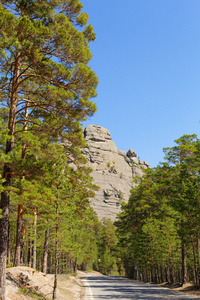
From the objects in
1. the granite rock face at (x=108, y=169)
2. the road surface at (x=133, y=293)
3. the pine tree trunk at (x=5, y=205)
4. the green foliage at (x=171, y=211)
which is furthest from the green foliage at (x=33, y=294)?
the granite rock face at (x=108, y=169)

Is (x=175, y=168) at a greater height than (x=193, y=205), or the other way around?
(x=175, y=168)

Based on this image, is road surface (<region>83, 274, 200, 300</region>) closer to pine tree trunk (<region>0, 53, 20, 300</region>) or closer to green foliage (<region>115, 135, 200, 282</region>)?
green foliage (<region>115, 135, 200, 282</region>)

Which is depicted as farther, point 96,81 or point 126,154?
point 126,154

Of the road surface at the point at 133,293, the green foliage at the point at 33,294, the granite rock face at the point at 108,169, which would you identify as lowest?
the road surface at the point at 133,293

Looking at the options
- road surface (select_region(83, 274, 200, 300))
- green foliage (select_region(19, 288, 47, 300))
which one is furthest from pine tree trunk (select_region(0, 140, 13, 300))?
road surface (select_region(83, 274, 200, 300))

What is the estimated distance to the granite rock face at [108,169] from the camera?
484 feet

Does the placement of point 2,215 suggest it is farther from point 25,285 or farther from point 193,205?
point 193,205

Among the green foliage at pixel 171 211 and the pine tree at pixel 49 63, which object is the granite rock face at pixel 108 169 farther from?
the pine tree at pixel 49 63

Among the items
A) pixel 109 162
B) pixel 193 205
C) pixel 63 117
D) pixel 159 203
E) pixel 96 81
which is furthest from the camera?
pixel 109 162

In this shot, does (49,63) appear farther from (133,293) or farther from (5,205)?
(133,293)

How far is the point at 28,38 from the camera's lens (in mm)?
10148

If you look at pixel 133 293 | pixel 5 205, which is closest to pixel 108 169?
pixel 133 293

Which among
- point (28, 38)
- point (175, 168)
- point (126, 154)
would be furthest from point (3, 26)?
point (126, 154)

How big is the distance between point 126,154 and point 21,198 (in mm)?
184834
